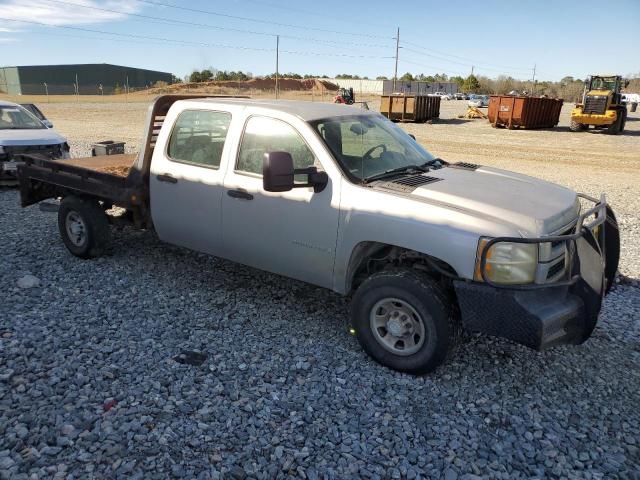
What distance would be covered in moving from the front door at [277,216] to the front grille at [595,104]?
24.7 meters

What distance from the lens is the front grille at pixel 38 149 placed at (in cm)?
959

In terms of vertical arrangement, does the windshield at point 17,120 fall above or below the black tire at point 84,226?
above

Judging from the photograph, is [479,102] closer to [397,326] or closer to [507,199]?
[507,199]

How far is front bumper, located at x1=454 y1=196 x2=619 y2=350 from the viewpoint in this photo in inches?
125

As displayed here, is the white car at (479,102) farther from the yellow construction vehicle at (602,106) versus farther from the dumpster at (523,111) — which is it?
the yellow construction vehicle at (602,106)

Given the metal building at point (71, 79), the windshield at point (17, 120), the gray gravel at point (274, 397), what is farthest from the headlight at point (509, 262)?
the metal building at point (71, 79)

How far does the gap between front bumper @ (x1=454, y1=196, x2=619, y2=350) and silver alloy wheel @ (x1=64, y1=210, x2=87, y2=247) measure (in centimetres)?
459

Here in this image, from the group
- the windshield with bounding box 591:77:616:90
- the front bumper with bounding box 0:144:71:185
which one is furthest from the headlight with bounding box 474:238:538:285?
the windshield with bounding box 591:77:616:90

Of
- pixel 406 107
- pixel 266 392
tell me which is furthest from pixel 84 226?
pixel 406 107

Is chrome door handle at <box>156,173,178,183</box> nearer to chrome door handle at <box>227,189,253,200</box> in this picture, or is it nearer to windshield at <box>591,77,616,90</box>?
chrome door handle at <box>227,189,253,200</box>

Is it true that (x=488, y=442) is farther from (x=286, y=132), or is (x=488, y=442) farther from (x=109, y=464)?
(x=286, y=132)

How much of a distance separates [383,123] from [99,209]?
346 cm

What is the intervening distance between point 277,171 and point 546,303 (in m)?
2.00

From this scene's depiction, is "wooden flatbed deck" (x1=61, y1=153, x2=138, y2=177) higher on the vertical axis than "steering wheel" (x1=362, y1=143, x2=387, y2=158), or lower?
lower
